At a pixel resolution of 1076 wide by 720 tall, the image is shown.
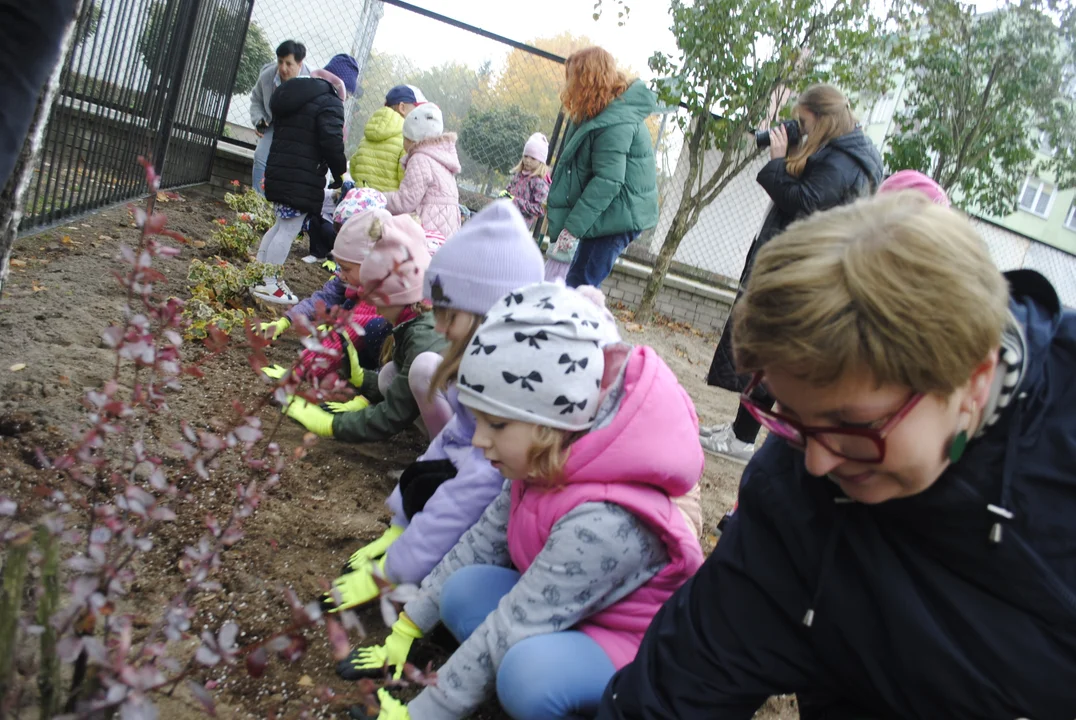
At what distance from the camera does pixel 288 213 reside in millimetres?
5445

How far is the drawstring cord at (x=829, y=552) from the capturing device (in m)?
1.37

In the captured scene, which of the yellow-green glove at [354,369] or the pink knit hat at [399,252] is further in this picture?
the yellow-green glove at [354,369]

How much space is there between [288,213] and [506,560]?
12.6ft

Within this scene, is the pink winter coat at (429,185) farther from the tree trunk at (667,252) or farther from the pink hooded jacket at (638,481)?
the pink hooded jacket at (638,481)

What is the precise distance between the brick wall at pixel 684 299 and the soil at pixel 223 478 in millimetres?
4995

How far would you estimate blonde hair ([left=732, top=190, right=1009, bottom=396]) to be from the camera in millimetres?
1084

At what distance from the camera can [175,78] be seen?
6.97m

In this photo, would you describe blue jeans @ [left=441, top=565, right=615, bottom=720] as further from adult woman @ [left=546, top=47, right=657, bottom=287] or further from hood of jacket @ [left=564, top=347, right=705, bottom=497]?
adult woman @ [left=546, top=47, right=657, bottom=287]

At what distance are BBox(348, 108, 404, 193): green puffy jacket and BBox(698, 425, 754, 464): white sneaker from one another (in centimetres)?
332

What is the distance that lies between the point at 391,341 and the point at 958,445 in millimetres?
2650

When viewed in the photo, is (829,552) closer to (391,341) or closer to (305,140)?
(391,341)

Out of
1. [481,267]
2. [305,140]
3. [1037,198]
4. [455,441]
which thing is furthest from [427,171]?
[1037,198]

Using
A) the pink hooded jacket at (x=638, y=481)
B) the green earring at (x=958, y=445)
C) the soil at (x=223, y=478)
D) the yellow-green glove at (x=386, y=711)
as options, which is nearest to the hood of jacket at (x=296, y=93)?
the soil at (x=223, y=478)

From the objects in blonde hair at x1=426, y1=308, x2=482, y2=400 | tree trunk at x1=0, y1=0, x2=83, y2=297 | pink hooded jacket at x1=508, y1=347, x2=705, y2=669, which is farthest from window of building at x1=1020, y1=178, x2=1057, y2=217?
tree trunk at x1=0, y1=0, x2=83, y2=297
